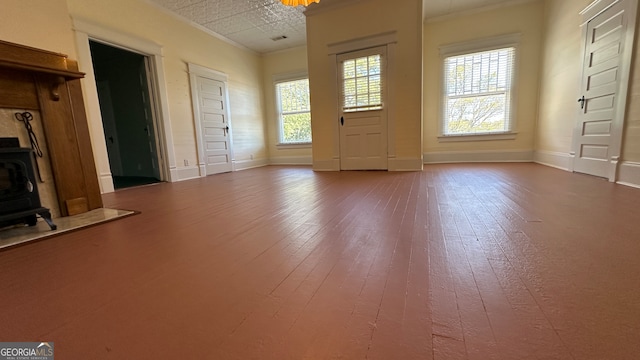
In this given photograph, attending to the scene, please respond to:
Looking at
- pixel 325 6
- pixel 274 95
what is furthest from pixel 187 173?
pixel 325 6

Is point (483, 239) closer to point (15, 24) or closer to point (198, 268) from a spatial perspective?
point (198, 268)

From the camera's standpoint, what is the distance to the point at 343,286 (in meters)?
1.09

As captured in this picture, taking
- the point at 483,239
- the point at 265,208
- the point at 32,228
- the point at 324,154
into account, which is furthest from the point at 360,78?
the point at 32,228

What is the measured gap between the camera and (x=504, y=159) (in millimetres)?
5414

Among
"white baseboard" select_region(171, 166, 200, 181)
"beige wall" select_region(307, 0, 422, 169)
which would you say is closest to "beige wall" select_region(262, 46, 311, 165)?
"beige wall" select_region(307, 0, 422, 169)

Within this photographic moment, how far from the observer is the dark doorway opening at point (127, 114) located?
15.7 feet

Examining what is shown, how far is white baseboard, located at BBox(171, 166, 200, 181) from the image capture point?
4.80 meters

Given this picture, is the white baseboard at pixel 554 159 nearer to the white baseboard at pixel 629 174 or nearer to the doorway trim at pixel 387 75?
the white baseboard at pixel 629 174

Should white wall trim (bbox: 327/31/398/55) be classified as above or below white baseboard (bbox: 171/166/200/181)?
above

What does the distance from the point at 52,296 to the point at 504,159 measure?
6.72 m

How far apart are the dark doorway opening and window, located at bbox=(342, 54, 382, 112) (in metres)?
3.59

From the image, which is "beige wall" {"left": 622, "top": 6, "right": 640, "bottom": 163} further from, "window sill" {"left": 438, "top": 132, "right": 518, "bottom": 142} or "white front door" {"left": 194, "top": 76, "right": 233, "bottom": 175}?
"white front door" {"left": 194, "top": 76, "right": 233, "bottom": 175}

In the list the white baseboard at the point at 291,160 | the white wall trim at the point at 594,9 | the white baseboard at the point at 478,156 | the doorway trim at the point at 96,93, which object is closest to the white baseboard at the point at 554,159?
the white baseboard at the point at 478,156

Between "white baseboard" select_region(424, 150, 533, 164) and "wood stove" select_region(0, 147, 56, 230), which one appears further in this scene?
"white baseboard" select_region(424, 150, 533, 164)
